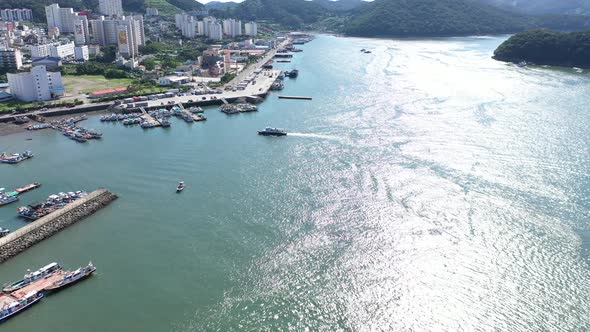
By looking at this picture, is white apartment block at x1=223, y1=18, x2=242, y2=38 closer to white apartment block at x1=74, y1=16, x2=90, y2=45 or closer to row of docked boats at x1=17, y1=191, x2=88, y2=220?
white apartment block at x1=74, y1=16, x2=90, y2=45

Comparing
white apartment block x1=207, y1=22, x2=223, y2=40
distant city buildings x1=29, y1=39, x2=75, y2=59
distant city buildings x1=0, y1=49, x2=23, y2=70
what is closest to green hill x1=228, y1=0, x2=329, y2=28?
white apartment block x1=207, y1=22, x2=223, y2=40

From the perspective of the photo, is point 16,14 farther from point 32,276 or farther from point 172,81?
point 32,276

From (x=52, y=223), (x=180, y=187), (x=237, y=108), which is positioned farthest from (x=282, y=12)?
(x=52, y=223)

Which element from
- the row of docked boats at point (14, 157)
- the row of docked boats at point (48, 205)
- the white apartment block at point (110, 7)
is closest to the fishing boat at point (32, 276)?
the row of docked boats at point (48, 205)

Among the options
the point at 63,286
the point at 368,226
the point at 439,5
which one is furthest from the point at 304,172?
the point at 439,5

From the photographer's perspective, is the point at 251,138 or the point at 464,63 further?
the point at 464,63

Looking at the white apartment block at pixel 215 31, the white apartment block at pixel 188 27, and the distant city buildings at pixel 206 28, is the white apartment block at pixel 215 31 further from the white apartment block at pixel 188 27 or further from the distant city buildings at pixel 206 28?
the white apartment block at pixel 188 27

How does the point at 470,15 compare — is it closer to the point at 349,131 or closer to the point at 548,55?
the point at 548,55
